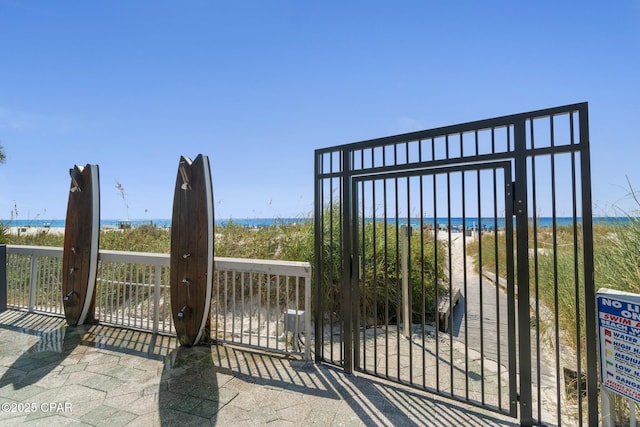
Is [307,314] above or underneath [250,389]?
above

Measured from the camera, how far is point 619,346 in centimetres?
145

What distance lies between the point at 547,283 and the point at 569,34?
2.93 meters

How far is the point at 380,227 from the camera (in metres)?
5.19

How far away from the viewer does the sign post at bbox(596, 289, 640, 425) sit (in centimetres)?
137

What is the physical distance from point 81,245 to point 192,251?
188 cm

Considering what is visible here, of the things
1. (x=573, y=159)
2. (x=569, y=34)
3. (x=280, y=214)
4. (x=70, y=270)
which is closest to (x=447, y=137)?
(x=573, y=159)

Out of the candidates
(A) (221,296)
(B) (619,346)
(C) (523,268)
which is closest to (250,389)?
(C) (523,268)

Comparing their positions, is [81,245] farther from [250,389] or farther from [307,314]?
[307,314]

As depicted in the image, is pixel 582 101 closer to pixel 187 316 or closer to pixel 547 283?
pixel 547 283

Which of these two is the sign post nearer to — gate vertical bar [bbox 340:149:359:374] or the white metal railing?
gate vertical bar [bbox 340:149:359:374]

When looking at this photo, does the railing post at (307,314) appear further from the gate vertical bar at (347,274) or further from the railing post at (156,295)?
the railing post at (156,295)

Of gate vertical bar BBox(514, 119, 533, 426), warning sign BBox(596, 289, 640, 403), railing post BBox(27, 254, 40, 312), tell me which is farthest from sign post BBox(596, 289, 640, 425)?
railing post BBox(27, 254, 40, 312)

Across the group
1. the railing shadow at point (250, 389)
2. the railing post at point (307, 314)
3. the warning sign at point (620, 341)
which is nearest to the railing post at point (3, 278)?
the railing shadow at point (250, 389)

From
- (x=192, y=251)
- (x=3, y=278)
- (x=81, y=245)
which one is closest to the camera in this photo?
(x=192, y=251)
